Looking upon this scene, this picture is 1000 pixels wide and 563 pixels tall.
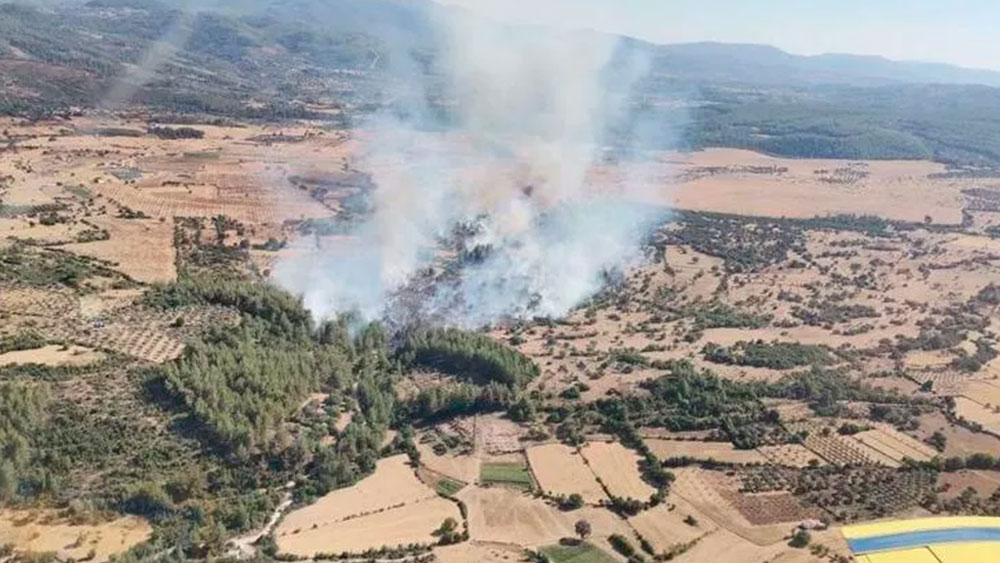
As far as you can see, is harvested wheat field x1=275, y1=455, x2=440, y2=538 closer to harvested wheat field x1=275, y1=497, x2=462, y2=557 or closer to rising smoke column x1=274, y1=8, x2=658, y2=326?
harvested wheat field x1=275, y1=497, x2=462, y2=557

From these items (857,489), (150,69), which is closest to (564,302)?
(857,489)

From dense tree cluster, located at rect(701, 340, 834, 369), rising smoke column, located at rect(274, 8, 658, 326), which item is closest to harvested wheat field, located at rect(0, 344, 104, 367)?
rising smoke column, located at rect(274, 8, 658, 326)

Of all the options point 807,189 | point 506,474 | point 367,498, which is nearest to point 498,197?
point 807,189

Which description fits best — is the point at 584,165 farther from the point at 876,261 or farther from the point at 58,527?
the point at 58,527

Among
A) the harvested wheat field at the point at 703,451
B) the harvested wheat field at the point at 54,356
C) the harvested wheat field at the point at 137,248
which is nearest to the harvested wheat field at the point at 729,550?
the harvested wheat field at the point at 703,451

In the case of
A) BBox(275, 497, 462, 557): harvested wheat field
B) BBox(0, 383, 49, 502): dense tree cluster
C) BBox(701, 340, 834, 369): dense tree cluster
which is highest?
BBox(0, 383, 49, 502): dense tree cluster

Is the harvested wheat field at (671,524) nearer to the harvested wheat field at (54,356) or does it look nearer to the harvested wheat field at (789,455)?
the harvested wheat field at (789,455)
